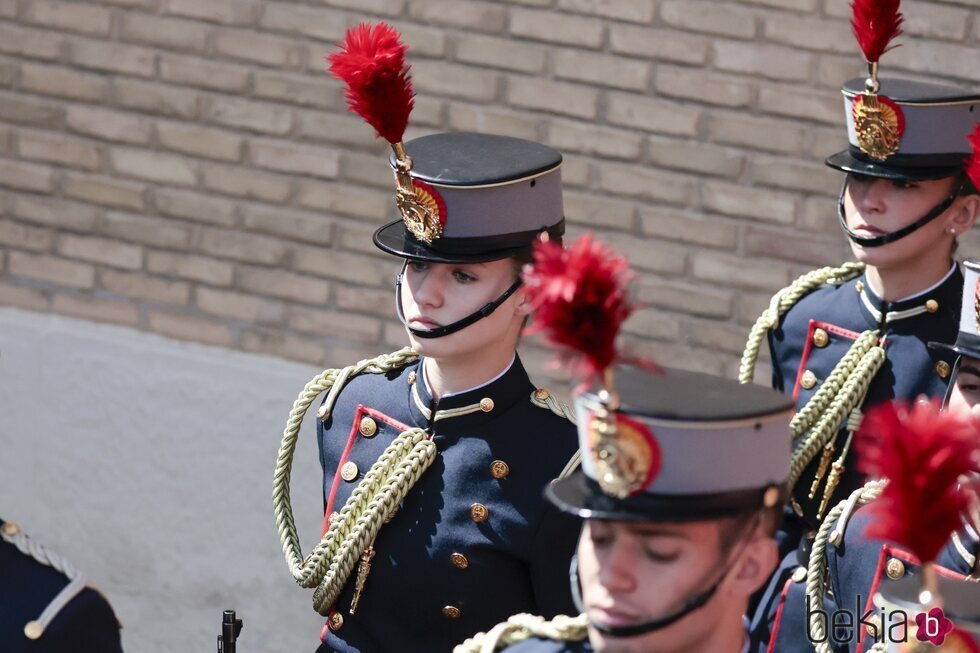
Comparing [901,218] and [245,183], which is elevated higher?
[901,218]

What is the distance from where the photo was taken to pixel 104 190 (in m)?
5.40

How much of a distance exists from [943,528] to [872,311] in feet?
6.79

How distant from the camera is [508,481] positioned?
340cm

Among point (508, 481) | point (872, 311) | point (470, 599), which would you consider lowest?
point (470, 599)

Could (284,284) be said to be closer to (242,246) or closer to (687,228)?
(242,246)

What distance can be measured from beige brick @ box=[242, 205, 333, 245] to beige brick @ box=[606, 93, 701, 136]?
38.6 inches

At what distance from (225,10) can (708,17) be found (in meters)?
→ 1.51

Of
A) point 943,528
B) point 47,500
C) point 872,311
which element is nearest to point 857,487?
point 872,311

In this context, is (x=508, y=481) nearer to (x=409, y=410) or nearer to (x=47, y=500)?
(x=409, y=410)

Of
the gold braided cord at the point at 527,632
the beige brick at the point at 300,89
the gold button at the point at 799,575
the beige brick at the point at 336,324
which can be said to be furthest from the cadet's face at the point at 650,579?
the beige brick at the point at 300,89

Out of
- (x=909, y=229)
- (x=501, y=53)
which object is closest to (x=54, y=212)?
(x=501, y=53)

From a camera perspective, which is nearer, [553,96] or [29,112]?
[553,96]

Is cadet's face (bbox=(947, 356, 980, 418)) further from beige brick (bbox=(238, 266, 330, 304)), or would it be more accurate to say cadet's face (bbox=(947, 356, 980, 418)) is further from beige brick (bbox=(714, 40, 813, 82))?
beige brick (bbox=(238, 266, 330, 304))

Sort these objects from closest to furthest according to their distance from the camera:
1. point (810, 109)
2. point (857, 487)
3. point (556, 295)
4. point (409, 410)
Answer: point (556, 295) < point (409, 410) < point (857, 487) < point (810, 109)
